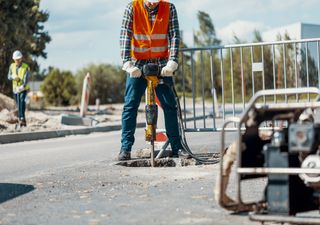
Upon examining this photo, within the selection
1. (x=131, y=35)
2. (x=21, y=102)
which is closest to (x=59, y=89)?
(x=21, y=102)

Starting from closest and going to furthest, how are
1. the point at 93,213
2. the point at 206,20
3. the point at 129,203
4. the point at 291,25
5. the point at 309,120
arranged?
the point at 309,120
the point at 93,213
the point at 129,203
the point at 291,25
the point at 206,20

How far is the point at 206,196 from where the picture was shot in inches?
259

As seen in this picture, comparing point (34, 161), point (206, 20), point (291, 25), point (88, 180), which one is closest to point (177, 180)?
point (88, 180)

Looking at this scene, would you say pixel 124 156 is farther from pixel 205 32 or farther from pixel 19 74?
pixel 205 32

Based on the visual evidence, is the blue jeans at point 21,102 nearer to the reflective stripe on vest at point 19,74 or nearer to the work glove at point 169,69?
the reflective stripe on vest at point 19,74

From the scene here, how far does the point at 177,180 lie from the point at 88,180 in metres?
1.03

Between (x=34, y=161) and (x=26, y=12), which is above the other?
(x=26, y=12)

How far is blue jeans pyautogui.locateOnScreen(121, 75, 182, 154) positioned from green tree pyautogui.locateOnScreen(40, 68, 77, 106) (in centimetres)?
4041

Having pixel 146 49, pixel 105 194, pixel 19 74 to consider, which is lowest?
pixel 105 194

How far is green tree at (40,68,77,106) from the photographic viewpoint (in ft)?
164

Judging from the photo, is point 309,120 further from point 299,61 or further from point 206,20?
point 206,20

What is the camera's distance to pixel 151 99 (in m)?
9.34

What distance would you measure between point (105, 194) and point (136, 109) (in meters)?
2.83

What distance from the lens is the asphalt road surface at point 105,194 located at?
18.9 feet
